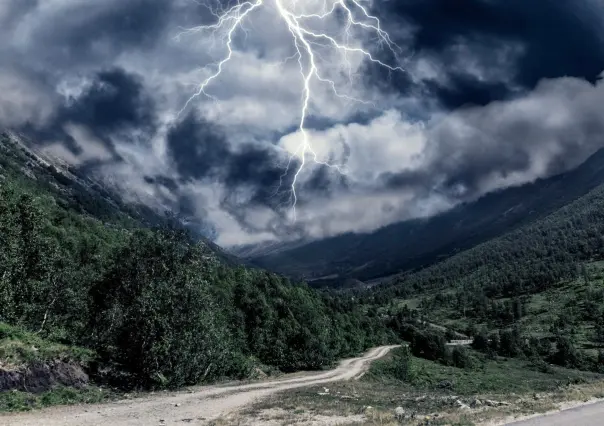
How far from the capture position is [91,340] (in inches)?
1757

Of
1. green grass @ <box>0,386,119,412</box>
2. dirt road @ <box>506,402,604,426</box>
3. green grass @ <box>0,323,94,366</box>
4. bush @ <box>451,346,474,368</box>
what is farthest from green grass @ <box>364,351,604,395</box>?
green grass @ <box>0,323,94,366</box>

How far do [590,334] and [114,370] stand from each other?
669ft

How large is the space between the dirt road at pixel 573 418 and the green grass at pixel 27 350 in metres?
31.4

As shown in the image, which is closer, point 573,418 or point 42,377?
point 573,418

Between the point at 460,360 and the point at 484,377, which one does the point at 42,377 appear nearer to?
the point at 484,377

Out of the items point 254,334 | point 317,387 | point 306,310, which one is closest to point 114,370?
point 317,387

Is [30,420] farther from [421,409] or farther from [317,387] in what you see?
[317,387]

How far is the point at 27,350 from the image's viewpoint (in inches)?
1275

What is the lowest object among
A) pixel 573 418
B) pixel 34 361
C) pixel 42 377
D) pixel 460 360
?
pixel 460 360

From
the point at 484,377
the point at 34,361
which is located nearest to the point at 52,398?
the point at 34,361

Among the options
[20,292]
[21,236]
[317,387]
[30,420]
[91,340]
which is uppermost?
[21,236]

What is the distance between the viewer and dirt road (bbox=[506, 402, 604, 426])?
68.0 ft

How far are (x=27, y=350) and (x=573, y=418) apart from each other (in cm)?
3518

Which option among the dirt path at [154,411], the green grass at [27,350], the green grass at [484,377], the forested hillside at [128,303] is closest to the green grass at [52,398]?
the dirt path at [154,411]
